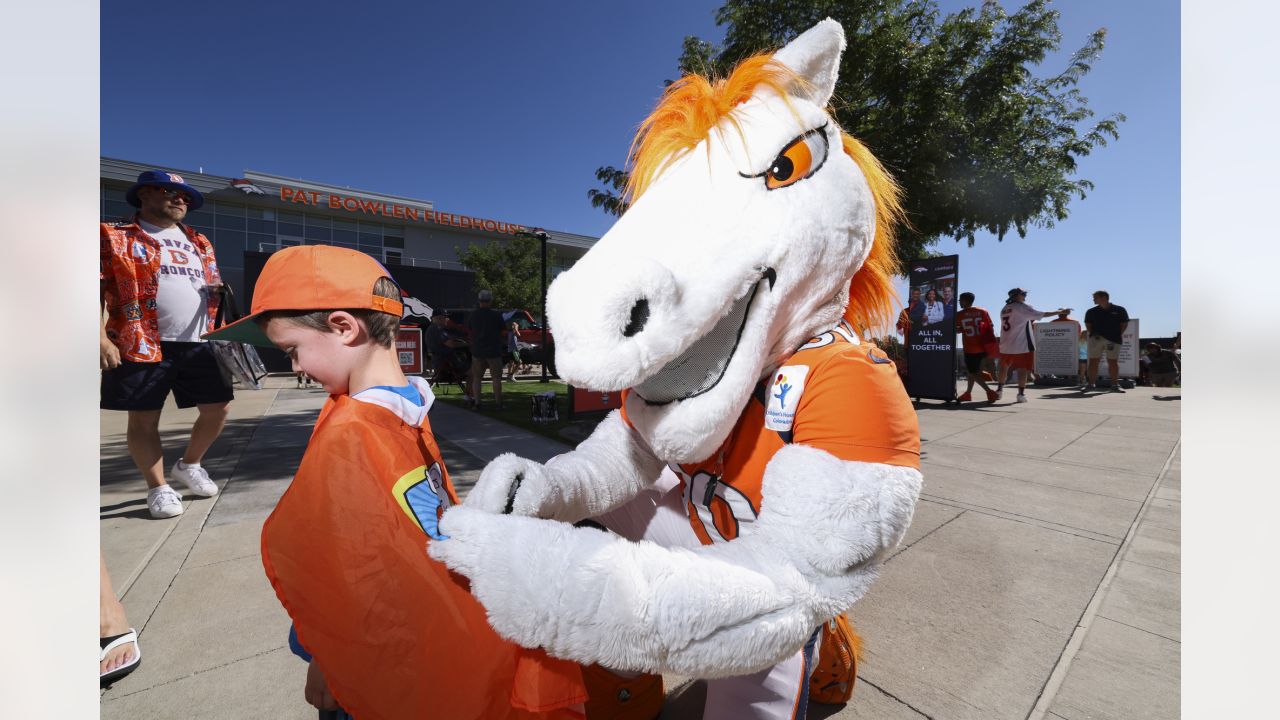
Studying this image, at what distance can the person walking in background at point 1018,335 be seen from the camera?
7.66m

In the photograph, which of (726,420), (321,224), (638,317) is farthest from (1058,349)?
(321,224)

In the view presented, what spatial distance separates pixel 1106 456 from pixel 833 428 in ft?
17.0

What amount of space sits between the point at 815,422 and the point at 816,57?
0.75 metres

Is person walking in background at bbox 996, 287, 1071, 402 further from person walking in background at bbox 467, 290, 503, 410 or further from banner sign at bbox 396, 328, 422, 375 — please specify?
banner sign at bbox 396, 328, 422, 375

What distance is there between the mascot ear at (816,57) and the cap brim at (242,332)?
1.28 metres

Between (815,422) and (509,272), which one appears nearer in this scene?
(815,422)

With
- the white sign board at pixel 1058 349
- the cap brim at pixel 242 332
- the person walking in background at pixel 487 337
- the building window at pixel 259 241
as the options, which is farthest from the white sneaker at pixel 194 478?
the building window at pixel 259 241

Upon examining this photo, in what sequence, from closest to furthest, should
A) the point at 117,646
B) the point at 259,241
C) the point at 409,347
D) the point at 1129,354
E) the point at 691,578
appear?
the point at 691,578 < the point at 117,646 < the point at 409,347 < the point at 1129,354 < the point at 259,241

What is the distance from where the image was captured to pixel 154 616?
1.85 m

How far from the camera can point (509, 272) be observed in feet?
73.4

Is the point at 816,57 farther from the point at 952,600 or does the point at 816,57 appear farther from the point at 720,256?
the point at 952,600

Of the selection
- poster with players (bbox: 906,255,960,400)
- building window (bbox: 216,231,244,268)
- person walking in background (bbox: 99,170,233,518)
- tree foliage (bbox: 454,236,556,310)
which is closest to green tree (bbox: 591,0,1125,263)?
poster with players (bbox: 906,255,960,400)

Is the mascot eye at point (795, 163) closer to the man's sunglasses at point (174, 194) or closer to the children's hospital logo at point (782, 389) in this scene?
the children's hospital logo at point (782, 389)
